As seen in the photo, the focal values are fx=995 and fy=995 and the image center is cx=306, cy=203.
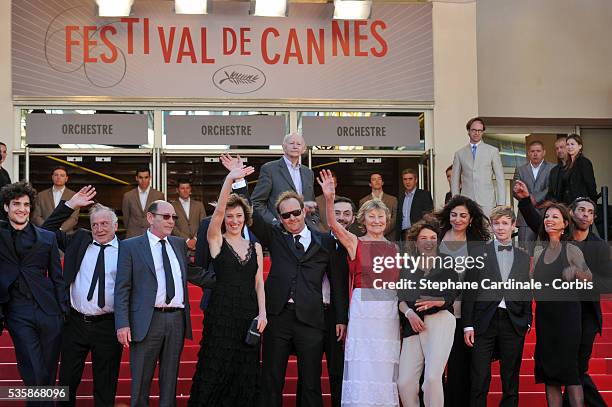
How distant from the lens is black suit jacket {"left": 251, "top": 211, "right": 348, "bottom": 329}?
7.28 m

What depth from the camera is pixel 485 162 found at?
460 inches

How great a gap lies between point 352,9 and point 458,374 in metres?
8.43

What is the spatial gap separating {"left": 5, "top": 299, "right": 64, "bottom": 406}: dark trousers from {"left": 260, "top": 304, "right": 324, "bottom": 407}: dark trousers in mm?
1560

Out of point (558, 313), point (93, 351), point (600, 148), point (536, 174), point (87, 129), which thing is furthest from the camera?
point (600, 148)

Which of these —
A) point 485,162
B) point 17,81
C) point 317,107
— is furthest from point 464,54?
point 17,81

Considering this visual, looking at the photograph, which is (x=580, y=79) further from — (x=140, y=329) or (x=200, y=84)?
(x=140, y=329)

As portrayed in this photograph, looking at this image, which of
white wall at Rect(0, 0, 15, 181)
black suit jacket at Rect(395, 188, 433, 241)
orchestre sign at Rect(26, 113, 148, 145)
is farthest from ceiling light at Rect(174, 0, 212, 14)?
black suit jacket at Rect(395, 188, 433, 241)

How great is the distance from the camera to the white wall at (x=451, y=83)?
50.0 feet

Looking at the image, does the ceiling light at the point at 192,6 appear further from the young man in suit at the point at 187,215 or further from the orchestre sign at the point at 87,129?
the young man in suit at the point at 187,215

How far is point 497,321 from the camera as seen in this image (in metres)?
7.40

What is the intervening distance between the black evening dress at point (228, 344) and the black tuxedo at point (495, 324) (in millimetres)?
1606

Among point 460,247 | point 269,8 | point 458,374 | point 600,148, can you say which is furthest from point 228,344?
point 600,148

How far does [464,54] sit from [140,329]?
30.9 ft

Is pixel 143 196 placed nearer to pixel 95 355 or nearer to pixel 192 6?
pixel 192 6
